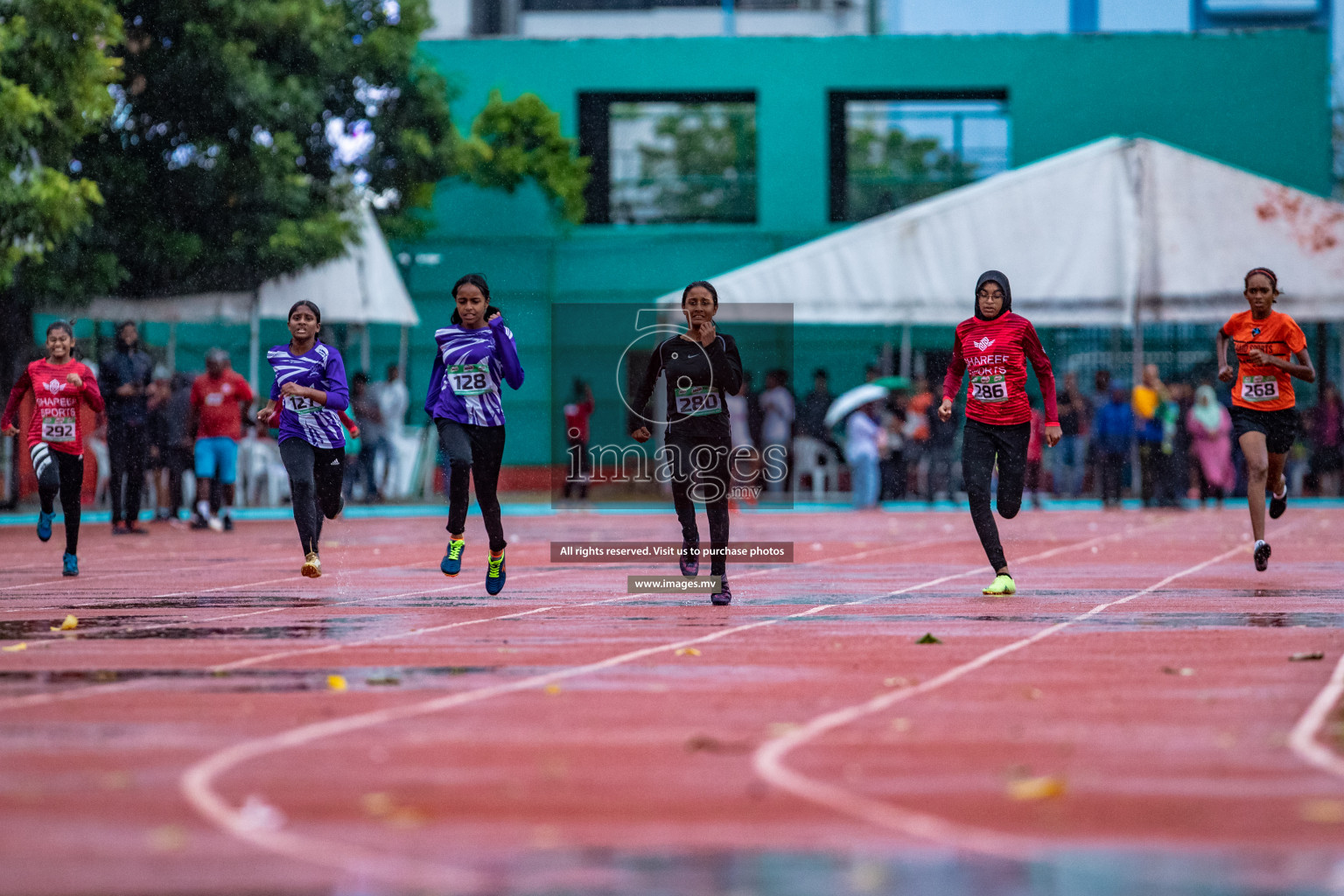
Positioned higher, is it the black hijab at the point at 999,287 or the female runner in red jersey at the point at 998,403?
the black hijab at the point at 999,287

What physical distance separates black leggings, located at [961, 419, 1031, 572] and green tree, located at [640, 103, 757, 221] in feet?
82.0

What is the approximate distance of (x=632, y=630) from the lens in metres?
9.77

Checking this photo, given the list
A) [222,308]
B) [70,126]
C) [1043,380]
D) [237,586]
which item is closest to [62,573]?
[237,586]

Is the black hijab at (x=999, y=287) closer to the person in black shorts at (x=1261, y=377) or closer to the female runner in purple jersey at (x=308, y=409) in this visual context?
the person in black shorts at (x=1261, y=377)

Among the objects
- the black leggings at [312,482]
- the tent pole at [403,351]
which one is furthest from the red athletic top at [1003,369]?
the tent pole at [403,351]

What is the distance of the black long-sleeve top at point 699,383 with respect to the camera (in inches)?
439

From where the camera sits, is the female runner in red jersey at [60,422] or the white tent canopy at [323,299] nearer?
the female runner in red jersey at [60,422]

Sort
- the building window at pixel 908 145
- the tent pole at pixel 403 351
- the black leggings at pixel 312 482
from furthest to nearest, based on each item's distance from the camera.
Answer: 1. the building window at pixel 908 145
2. the tent pole at pixel 403 351
3. the black leggings at pixel 312 482

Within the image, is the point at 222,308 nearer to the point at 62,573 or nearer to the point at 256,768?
the point at 62,573

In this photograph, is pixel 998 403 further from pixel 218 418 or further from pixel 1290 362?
pixel 218 418

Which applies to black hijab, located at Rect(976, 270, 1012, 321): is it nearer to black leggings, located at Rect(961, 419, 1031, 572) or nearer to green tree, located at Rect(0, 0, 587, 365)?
black leggings, located at Rect(961, 419, 1031, 572)

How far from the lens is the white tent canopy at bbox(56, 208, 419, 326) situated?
27609 mm

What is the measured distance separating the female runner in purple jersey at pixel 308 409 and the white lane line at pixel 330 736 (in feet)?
12.8

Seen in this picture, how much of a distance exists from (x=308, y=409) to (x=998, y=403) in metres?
4.35
